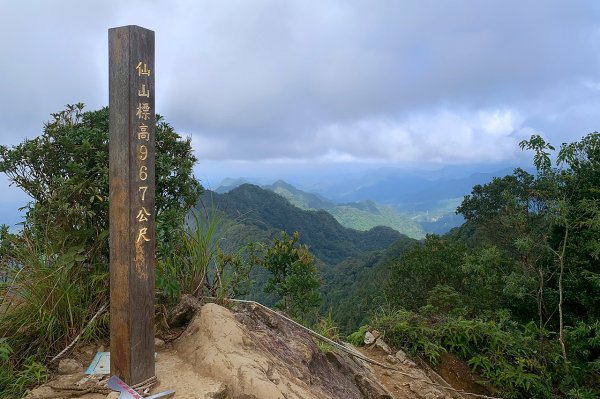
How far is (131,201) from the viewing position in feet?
8.80

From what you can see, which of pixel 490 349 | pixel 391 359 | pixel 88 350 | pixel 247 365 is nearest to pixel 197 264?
pixel 88 350

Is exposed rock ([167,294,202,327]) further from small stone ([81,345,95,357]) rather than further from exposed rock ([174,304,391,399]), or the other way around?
small stone ([81,345,95,357])

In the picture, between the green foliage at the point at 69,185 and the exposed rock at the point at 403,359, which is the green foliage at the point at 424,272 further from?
the green foliage at the point at 69,185

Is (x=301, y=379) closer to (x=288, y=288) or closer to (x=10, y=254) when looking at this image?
(x=10, y=254)

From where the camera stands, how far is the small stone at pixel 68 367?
9.46 feet

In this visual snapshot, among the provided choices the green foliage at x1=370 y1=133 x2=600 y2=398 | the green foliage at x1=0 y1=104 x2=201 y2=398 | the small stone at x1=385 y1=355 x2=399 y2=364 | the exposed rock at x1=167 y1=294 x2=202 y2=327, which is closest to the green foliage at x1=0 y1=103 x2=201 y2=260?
the green foliage at x1=0 y1=104 x2=201 y2=398

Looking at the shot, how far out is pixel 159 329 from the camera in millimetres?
3447

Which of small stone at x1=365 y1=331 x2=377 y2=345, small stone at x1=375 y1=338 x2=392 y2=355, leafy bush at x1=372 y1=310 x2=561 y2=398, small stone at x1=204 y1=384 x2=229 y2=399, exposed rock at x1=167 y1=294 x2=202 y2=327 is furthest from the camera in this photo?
small stone at x1=365 y1=331 x2=377 y2=345

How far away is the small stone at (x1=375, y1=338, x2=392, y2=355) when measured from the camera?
5551mm

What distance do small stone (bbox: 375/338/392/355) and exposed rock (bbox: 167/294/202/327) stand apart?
2.97 m

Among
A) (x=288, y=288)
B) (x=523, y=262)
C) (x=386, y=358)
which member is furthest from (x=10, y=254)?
(x=288, y=288)

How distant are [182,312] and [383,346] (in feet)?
10.3

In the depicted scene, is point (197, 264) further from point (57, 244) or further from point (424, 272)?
point (424, 272)

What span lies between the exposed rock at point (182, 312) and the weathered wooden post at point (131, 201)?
26.7 inches
